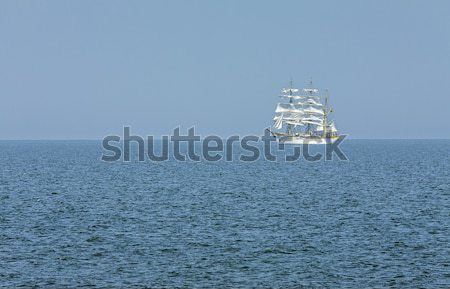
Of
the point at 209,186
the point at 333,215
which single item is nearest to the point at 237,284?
the point at 333,215

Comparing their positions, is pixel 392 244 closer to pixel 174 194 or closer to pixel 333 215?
pixel 333 215

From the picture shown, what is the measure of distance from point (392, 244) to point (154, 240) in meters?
12.8

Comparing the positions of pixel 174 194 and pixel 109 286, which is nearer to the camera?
pixel 109 286

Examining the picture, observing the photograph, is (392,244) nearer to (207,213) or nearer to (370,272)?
(370,272)

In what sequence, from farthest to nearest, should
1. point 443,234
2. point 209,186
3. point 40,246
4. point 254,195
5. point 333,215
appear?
point 209,186 → point 254,195 → point 333,215 → point 443,234 → point 40,246

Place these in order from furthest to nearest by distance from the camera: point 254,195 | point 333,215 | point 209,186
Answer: point 209,186, point 254,195, point 333,215

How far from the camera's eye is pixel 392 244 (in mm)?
36781

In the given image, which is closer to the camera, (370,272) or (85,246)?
(370,272)

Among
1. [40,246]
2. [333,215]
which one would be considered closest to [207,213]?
[333,215]

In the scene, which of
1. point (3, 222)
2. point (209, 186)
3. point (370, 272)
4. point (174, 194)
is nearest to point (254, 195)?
point (174, 194)

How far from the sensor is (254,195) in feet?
214

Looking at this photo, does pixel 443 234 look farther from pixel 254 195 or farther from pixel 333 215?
pixel 254 195

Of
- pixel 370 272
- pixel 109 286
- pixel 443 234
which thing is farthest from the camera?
pixel 443 234

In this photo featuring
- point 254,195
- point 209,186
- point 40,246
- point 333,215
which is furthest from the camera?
point 209,186
